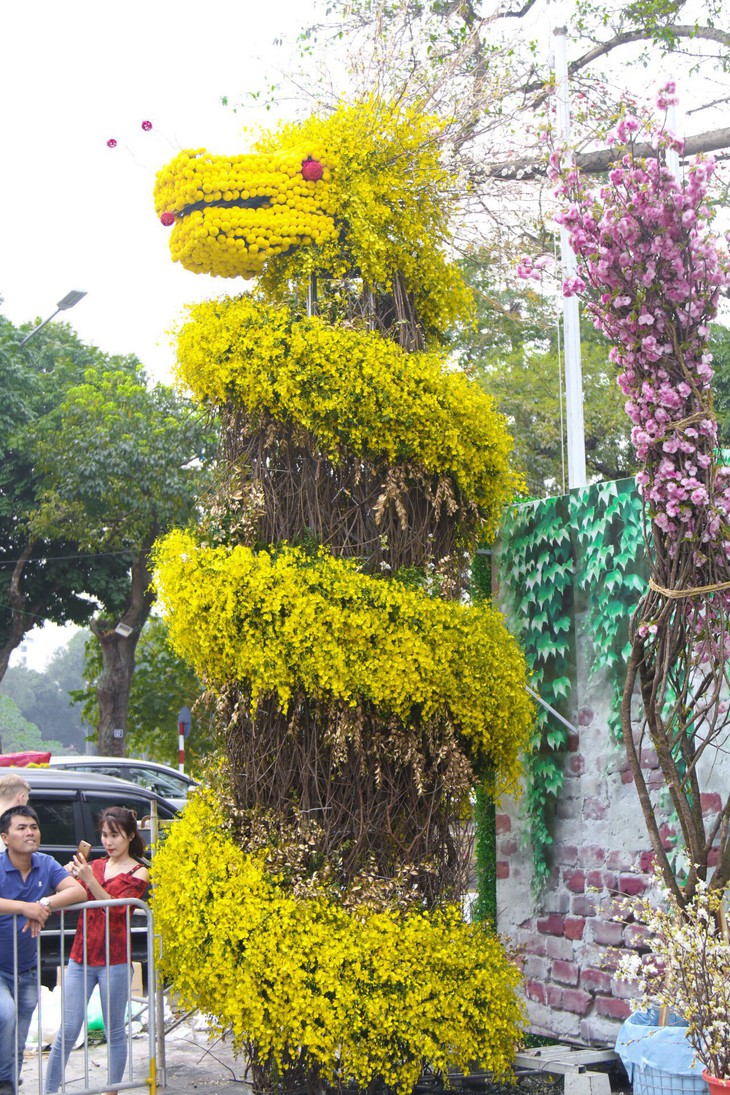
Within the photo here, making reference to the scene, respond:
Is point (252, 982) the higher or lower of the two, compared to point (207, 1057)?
higher

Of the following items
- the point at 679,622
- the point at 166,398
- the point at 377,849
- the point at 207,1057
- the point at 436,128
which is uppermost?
the point at 166,398

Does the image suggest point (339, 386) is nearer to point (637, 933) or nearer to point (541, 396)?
point (637, 933)

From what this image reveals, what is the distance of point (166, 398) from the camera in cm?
2361

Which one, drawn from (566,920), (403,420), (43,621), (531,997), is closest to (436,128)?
(403,420)

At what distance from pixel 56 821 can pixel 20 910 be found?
493cm

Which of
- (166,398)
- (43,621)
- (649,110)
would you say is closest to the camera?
(649,110)

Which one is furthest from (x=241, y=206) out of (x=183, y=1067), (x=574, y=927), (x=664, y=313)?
(x=183, y=1067)

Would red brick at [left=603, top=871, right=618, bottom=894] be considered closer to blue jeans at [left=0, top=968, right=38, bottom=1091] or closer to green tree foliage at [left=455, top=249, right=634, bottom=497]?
blue jeans at [left=0, top=968, right=38, bottom=1091]

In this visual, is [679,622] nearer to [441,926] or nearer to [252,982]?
[441,926]

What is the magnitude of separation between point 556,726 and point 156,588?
7.99 ft

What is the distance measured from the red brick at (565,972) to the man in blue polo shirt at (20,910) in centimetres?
280

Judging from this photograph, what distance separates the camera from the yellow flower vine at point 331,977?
5281 mm

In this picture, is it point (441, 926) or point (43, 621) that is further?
point (43, 621)

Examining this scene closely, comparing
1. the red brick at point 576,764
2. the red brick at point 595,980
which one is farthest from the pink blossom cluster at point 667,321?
the red brick at point 595,980
